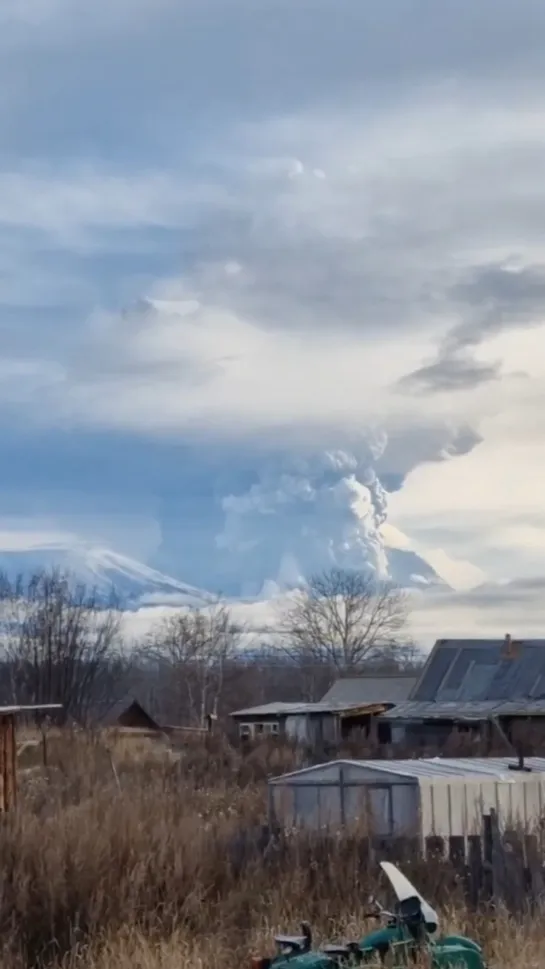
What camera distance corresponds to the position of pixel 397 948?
8492 millimetres

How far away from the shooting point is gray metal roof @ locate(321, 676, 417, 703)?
5938 cm

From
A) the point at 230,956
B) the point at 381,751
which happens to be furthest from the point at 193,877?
the point at 381,751

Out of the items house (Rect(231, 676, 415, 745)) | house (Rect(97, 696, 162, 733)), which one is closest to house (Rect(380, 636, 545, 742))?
house (Rect(231, 676, 415, 745))

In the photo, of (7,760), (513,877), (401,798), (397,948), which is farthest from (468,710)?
(397,948)

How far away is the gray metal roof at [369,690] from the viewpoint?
59.4 m

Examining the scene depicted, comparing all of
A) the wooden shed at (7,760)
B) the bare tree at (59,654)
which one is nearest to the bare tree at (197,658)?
the bare tree at (59,654)

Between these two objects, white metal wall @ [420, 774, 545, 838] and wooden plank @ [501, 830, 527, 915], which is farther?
white metal wall @ [420, 774, 545, 838]

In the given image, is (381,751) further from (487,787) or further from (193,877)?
(193,877)

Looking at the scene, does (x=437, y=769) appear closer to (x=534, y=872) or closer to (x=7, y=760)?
(x=534, y=872)

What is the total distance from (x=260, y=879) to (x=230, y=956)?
2354 millimetres

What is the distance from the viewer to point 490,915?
1149cm

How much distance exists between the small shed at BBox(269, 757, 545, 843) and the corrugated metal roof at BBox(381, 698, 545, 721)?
67.3 ft

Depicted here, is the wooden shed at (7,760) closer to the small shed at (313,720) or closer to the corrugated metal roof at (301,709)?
the small shed at (313,720)

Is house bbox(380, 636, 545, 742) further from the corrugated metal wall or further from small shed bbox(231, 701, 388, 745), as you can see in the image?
the corrugated metal wall
